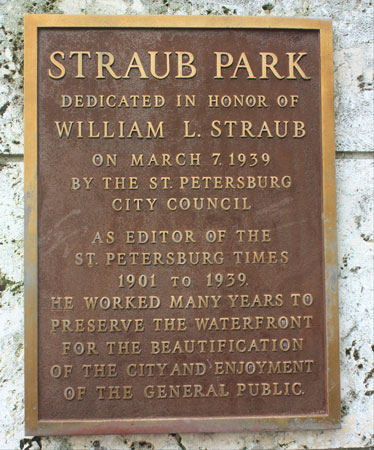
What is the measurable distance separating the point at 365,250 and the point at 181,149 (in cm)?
106

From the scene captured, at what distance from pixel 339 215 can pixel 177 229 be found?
0.83m

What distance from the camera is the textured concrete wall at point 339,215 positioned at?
243 cm

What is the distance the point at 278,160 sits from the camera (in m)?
2.43

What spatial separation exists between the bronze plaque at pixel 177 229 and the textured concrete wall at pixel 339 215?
5.2 inches

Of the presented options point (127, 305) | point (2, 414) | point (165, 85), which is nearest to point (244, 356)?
point (127, 305)

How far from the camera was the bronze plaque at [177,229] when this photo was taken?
2.36m

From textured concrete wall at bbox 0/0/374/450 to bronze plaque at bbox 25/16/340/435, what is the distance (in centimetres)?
13

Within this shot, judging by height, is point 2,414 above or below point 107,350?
below

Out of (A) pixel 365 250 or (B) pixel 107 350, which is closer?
(B) pixel 107 350

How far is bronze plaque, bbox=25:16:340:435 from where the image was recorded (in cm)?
236

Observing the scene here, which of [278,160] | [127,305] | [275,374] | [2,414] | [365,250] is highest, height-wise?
[278,160]

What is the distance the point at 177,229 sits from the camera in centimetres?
240

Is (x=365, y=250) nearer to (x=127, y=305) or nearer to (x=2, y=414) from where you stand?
(x=127, y=305)

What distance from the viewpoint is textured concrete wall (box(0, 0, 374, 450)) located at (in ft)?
7.96
